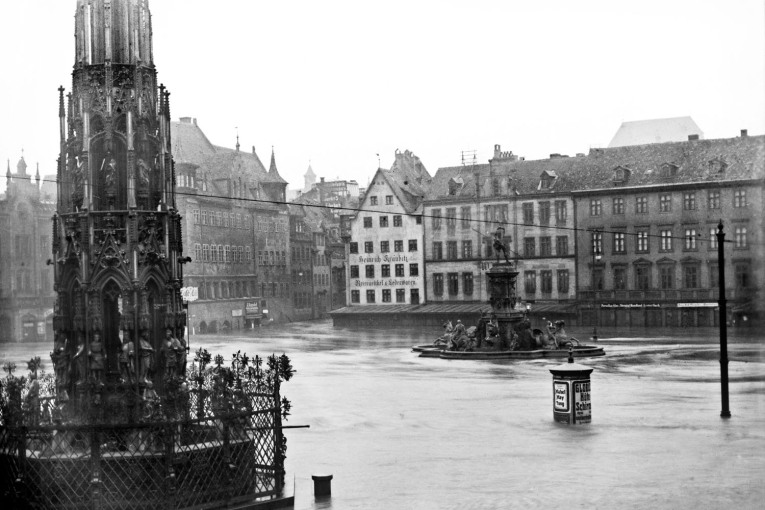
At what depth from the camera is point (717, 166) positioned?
7856 centimetres

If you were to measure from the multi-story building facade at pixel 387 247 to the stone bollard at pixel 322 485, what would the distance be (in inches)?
3004

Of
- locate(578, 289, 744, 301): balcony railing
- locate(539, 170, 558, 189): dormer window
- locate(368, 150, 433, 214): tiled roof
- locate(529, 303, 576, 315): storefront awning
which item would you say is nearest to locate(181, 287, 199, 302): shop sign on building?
locate(368, 150, 433, 214): tiled roof

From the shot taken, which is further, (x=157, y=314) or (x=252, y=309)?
(x=252, y=309)

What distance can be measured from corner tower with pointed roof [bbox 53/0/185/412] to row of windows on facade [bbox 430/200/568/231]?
71.2 metres

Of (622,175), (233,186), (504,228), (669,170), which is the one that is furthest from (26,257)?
(233,186)

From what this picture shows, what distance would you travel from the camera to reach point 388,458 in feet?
67.3

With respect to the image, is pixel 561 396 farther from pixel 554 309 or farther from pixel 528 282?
pixel 528 282

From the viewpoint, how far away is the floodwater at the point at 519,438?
54.8ft

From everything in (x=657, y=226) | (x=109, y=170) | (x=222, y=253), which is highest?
(x=657, y=226)

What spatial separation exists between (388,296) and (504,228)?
1486cm

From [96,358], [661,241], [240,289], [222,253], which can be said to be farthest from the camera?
[240,289]

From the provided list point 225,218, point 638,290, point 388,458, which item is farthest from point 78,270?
point 225,218

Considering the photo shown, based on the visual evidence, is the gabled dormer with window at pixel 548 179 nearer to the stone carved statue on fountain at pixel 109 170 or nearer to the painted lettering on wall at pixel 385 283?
the painted lettering on wall at pixel 385 283

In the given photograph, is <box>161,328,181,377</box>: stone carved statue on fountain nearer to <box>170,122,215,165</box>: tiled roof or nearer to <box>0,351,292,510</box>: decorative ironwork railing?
<box>0,351,292,510</box>: decorative ironwork railing
